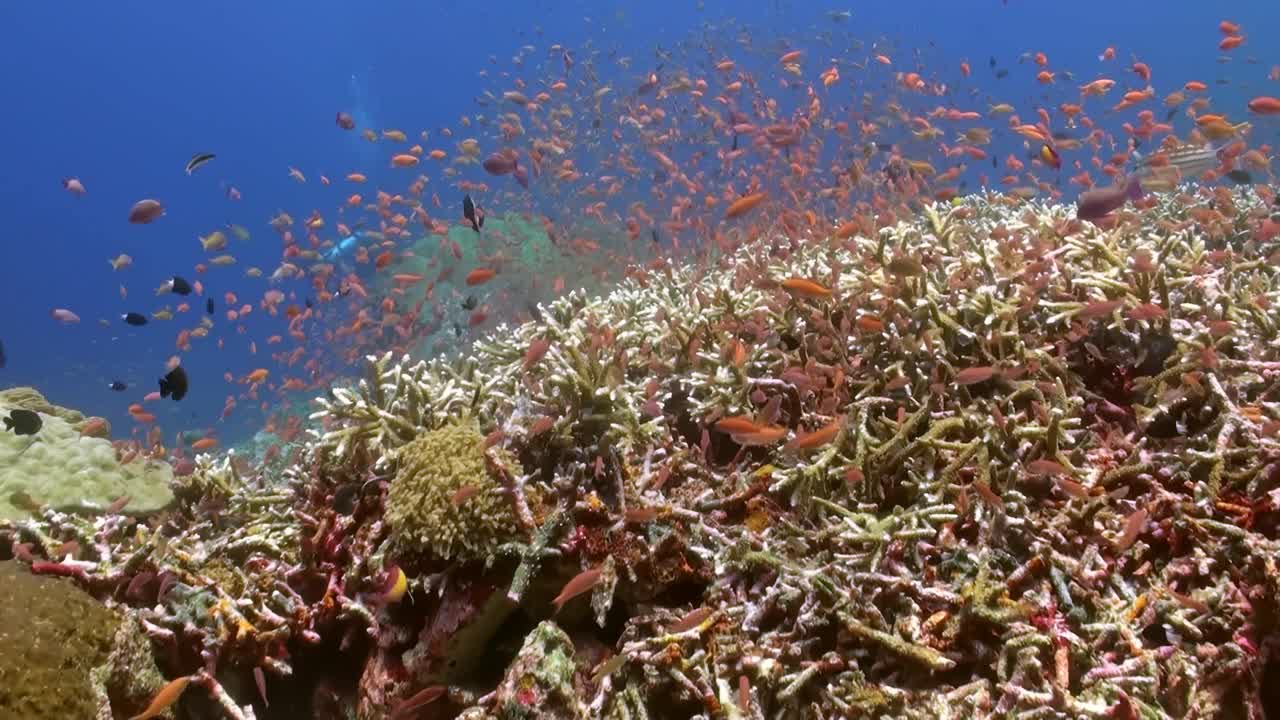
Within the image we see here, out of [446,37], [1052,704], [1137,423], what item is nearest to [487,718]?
[1052,704]

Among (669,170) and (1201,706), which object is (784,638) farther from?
(669,170)

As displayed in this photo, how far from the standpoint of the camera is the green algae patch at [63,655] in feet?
9.20

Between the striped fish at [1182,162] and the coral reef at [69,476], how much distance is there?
9861mm

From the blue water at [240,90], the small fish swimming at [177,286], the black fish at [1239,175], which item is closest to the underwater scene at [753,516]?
the black fish at [1239,175]

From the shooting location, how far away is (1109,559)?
3229 mm

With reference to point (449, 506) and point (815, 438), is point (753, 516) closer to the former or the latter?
point (815, 438)

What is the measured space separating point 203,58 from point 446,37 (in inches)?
1792

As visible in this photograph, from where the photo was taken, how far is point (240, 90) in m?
131

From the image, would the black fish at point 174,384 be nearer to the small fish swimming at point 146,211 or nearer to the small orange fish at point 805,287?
the small fish swimming at point 146,211

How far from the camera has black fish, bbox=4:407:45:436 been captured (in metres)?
5.32

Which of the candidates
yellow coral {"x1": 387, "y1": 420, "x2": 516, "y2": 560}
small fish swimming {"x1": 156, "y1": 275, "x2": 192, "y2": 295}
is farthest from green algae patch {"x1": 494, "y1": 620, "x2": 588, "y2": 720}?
small fish swimming {"x1": 156, "y1": 275, "x2": 192, "y2": 295}

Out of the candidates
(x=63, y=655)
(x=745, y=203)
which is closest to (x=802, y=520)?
(x=745, y=203)

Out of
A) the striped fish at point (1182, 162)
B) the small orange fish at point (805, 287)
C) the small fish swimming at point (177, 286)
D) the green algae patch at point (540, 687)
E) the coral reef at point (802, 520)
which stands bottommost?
the green algae patch at point (540, 687)

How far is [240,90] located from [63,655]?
6226 inches
